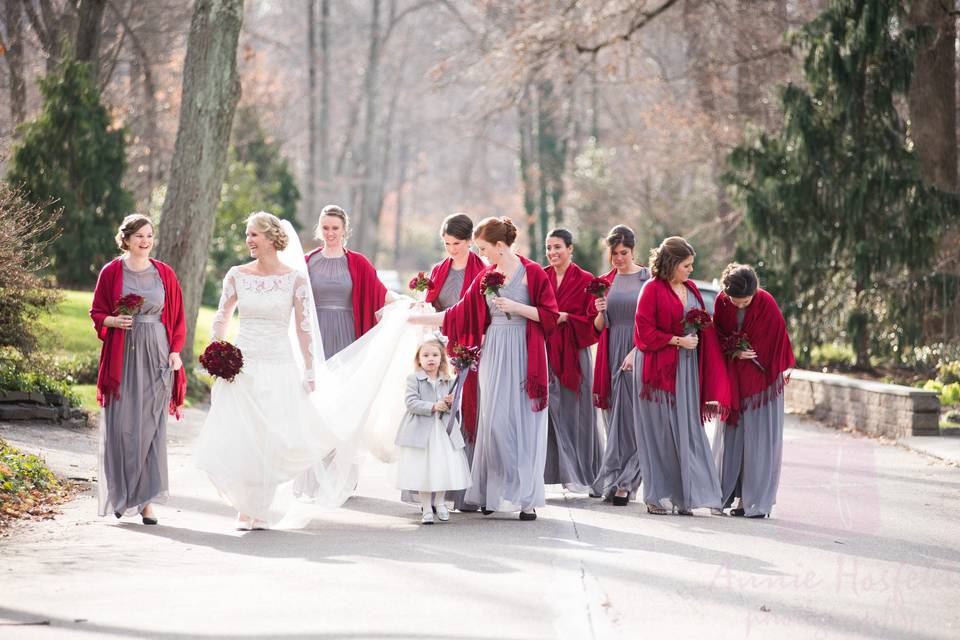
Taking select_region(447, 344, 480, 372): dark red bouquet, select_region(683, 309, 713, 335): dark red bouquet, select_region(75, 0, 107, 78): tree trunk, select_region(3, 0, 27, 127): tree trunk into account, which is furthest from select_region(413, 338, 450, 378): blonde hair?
select_region(3, 0, 27, 127): tree trunk

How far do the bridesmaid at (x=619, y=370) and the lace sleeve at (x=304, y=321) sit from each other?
2.68 m

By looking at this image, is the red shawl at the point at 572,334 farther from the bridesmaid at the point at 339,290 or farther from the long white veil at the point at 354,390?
the bridesmaid at the point at 339,290

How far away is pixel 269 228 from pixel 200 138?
28.5 feet

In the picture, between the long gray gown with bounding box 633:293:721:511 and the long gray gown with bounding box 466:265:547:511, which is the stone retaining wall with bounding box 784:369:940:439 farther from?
the long gray gown with bounding box 466:265:547:511

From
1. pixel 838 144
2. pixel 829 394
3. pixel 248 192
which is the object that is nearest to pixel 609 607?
pixel 829 394

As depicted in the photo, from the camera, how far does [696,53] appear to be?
1195 inches

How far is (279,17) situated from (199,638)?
196 feet

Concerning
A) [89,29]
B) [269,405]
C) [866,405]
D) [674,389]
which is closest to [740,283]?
[674,389]

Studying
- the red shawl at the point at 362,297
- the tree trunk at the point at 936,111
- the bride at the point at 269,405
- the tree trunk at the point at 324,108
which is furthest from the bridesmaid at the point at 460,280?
the tree trunk at the point at 324,108

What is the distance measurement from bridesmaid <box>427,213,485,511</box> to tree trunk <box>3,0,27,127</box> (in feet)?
61.4

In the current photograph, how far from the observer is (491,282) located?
400 inches

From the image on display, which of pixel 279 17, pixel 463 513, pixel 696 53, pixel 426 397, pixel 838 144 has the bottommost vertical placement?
pixel 463 513

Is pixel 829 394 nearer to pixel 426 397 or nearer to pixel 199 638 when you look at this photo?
pixel 426 397

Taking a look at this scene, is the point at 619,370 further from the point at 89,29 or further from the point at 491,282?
the point at 89,29
